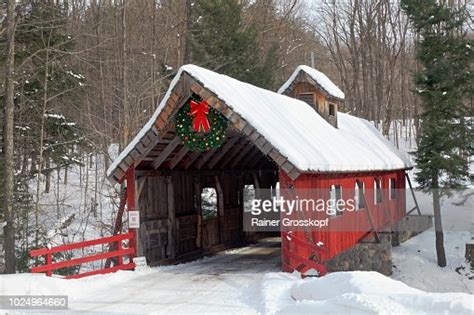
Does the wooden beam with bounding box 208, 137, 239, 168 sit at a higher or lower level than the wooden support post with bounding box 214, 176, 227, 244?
higher

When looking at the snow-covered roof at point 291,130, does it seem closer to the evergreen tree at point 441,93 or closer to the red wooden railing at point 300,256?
the red wooden railing at point 300,256

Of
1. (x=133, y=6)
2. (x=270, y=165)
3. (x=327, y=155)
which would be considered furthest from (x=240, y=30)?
(x=327, y=155)

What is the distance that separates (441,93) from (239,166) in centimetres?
901

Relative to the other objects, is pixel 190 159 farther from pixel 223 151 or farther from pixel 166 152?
pixel 166 152

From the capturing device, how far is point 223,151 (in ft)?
62.3

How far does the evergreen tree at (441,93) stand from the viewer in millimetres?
22953

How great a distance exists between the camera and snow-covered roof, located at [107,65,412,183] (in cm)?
1334

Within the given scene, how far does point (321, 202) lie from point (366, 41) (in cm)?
2791

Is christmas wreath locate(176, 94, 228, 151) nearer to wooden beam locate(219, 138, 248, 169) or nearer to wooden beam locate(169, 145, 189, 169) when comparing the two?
wooden beam locate(169, 145, 189, 169)

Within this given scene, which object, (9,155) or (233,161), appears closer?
(9,155)

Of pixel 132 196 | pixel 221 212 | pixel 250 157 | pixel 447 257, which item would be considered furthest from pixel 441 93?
pixel 132 196

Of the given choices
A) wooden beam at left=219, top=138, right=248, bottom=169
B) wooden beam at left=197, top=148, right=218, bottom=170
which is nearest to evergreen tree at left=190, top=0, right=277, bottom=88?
wooden beam at left=219, top=138, right=248, bottom=169

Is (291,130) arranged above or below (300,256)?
above

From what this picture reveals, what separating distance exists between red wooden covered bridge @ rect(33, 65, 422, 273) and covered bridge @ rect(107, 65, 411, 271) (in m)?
0.03
